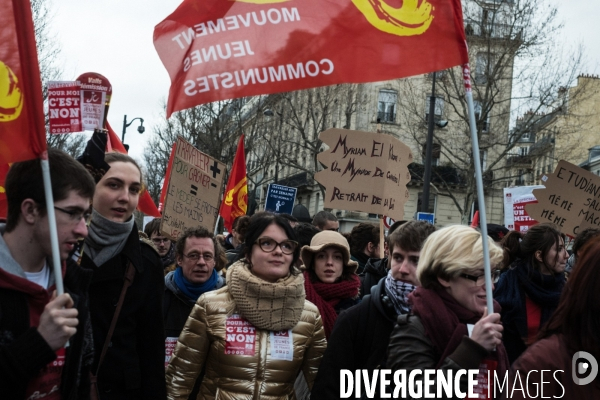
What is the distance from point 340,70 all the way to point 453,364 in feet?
5.59

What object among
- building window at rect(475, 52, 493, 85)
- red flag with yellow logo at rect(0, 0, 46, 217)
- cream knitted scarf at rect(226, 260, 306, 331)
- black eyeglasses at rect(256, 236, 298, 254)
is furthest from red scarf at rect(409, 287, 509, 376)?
building window at rect(475, 52, 493, 85)

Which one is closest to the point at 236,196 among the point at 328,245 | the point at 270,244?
the point at 328,245

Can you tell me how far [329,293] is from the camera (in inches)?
211

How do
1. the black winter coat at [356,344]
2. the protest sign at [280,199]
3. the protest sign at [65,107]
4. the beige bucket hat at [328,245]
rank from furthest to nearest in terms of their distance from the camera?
the protest sign at [280,199]
the protest sign at [65,107]
the beige bucket hat at [328,245]
the black winter coat at [356,344]

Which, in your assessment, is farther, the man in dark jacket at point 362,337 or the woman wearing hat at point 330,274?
the woman wearing hat at point 330,274

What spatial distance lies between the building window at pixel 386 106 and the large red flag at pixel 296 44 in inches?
1595

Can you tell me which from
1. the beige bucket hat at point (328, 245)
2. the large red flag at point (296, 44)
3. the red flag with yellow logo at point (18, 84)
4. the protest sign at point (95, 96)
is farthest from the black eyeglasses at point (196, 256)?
the red flag with yellow logo at point (18, 84)

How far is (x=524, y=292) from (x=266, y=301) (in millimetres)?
2481

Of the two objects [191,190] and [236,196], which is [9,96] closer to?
[191,190]

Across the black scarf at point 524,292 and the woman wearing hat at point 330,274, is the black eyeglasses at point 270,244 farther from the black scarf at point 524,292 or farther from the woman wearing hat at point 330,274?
the black scarf at point 524,292

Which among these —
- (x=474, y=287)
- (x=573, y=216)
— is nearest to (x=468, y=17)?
(x=573, y=216)

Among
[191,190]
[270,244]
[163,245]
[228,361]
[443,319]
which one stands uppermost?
[191,190]

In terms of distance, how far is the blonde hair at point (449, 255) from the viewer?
3.34m

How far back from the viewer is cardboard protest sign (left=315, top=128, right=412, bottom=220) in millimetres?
8500
